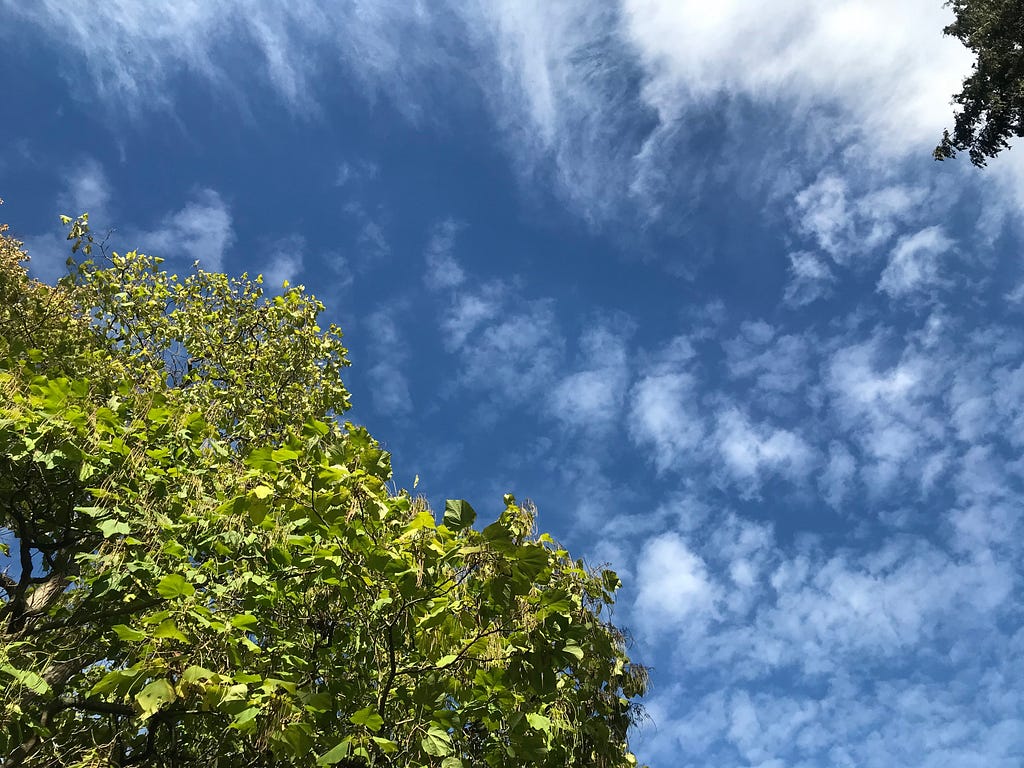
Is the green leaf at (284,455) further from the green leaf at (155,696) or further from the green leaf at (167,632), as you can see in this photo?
the green leaf at (155,696)

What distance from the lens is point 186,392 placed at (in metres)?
12.6

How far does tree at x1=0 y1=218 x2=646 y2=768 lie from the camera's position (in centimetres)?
492

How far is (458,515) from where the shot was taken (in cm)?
486

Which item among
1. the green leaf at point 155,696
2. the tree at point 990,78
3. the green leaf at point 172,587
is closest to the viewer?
the green leaf at point 155,696

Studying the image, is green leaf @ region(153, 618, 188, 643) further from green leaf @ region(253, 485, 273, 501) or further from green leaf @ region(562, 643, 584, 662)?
green leaf @ region(562, 643, 584, 662)

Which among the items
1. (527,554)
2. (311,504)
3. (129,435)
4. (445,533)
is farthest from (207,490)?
(527,554)

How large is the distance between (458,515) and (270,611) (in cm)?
277

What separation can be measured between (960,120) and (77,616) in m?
→ 25.8

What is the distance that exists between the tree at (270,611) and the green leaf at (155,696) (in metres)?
0.02

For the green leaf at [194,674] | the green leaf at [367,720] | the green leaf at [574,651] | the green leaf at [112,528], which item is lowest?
the green leaf at [194,674]

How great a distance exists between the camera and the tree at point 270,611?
4918 millimetres

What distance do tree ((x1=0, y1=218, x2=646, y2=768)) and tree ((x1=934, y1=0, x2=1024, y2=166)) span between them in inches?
800

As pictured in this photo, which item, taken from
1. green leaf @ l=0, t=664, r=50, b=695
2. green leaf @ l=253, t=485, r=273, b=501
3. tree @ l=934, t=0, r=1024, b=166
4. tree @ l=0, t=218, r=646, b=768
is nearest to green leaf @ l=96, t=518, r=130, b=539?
tree @ l=0, t=218, r=646, b=768

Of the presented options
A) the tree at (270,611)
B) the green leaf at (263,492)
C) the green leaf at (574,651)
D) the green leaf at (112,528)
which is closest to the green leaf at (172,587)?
the tree at (270,611)
